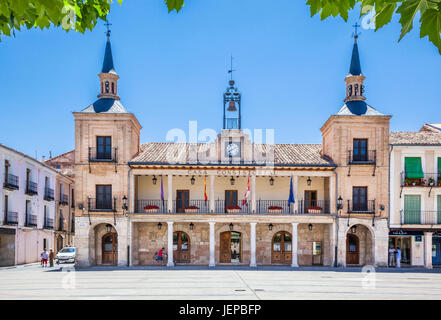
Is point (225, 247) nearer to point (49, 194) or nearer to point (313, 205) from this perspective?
point (313, 205)

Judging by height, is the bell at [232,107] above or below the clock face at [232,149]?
above

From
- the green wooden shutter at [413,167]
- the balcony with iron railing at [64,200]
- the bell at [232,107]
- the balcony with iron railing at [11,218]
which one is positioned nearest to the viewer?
the green wooden shutter at [413,167]

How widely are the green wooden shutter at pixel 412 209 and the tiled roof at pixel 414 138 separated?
11.6 ft

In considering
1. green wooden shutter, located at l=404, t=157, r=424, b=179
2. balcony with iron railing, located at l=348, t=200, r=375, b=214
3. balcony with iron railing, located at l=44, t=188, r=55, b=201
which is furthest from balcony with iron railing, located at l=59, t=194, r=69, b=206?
green wooden shutter, located at l=404, t=157, r=424, b=179

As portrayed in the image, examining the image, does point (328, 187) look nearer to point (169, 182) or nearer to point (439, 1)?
point (169, 182)

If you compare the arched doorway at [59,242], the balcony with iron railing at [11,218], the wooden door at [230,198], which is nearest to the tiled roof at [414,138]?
the wooden door at [230,198]

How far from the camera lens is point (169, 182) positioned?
1105 inches

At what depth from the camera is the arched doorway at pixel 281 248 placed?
96.4 ft

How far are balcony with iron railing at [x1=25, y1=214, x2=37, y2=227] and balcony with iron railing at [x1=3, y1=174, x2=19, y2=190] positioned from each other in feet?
10.9

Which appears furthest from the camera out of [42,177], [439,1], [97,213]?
[42,177]

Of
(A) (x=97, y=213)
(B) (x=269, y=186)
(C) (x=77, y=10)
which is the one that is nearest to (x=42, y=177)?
(A) (x=97, y=213)

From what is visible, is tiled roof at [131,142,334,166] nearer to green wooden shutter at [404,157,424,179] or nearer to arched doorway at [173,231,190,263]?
arched doorway at [173,231,190,263]

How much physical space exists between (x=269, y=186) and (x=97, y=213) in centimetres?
1131

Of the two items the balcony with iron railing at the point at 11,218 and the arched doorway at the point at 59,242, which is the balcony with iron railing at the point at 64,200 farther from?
the balcony with iron railing at the point at 11,218
